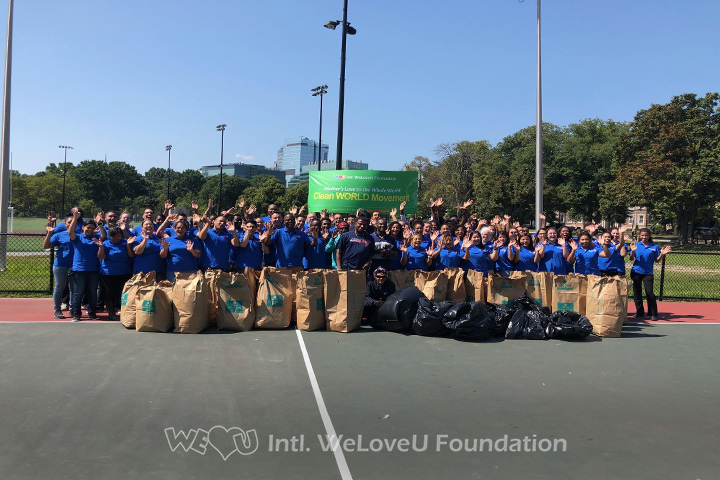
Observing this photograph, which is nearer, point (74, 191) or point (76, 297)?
point (76, 297)

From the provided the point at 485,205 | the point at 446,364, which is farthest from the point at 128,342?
the point at 485,205

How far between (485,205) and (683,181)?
801 inches

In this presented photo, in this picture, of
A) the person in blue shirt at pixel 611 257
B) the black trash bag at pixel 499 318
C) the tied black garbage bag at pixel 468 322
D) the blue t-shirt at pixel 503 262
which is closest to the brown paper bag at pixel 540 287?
the blue t-shirt at pixel 503 262

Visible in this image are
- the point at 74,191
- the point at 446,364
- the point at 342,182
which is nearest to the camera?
the point at 446,364

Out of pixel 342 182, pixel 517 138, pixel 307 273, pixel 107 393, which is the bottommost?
pixel 107 393

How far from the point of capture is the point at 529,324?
8633 mm

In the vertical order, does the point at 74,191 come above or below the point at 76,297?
above

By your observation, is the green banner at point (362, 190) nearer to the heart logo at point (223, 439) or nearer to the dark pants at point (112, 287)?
the dark pants at point (112, 287)

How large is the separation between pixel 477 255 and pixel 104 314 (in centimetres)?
676

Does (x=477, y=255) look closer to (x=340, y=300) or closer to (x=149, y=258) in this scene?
(x=340, y=300)

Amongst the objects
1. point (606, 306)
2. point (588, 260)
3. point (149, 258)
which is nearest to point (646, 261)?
point (588, 260)

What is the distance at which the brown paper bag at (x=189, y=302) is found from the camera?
8.35 metres

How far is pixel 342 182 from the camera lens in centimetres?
1733

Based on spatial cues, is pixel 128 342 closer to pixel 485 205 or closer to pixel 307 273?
pixel 307 273
